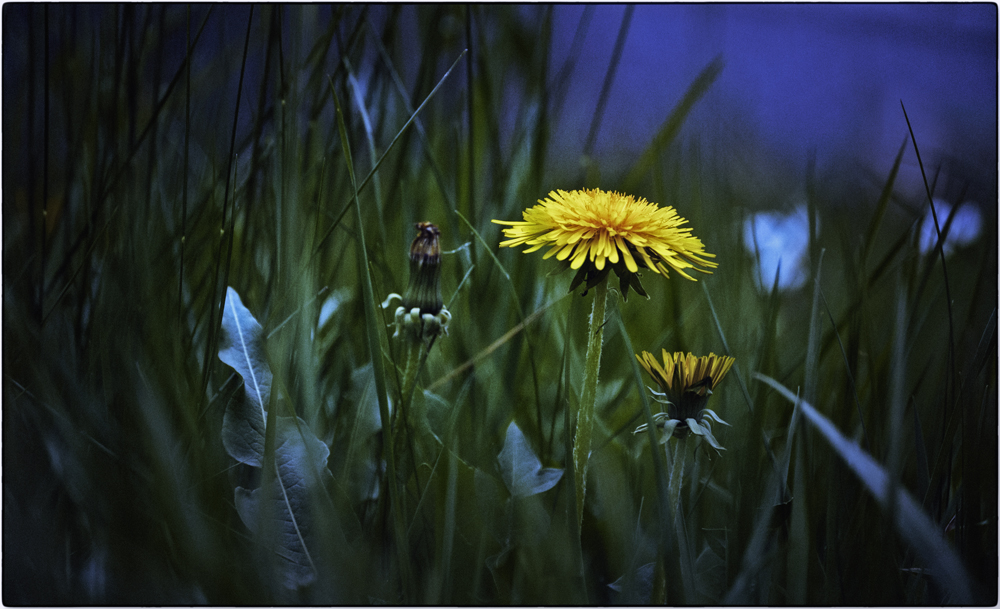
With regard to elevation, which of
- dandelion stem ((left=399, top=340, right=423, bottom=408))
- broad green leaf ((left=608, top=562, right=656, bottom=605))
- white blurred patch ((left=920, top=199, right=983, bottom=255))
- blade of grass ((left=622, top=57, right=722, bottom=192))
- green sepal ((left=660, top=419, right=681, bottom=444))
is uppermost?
blade of grass ((left=622, top=57, right=722, bottom=192))

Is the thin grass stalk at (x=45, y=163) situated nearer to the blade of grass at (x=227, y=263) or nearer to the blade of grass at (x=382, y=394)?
the blade of grass at (x=227, y=263)

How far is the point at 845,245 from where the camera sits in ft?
1.79

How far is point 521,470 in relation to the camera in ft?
1.54

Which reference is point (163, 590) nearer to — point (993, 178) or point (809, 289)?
point (809, 289)

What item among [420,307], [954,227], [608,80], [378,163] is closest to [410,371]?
[420,307]

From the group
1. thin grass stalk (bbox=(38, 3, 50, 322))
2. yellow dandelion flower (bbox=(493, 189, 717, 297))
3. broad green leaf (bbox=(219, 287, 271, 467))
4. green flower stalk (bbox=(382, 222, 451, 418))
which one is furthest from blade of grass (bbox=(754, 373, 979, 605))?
thin grass stalk (bbox=(38, 3, 50, 322))

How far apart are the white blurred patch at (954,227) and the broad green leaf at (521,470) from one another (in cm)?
39

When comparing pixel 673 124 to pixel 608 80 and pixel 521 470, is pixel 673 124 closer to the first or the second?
pixel 608 80

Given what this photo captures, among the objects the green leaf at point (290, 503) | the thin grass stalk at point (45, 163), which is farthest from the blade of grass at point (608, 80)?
the thin grass stalk at point (45, 163)

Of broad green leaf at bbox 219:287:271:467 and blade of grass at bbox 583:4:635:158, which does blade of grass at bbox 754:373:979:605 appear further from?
broad green leaf at bbox 219:287:271:467

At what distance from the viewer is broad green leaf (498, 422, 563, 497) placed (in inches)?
18.2

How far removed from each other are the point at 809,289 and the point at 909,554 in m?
0.22

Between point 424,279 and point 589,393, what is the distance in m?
0.15

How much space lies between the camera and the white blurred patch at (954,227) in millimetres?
534
